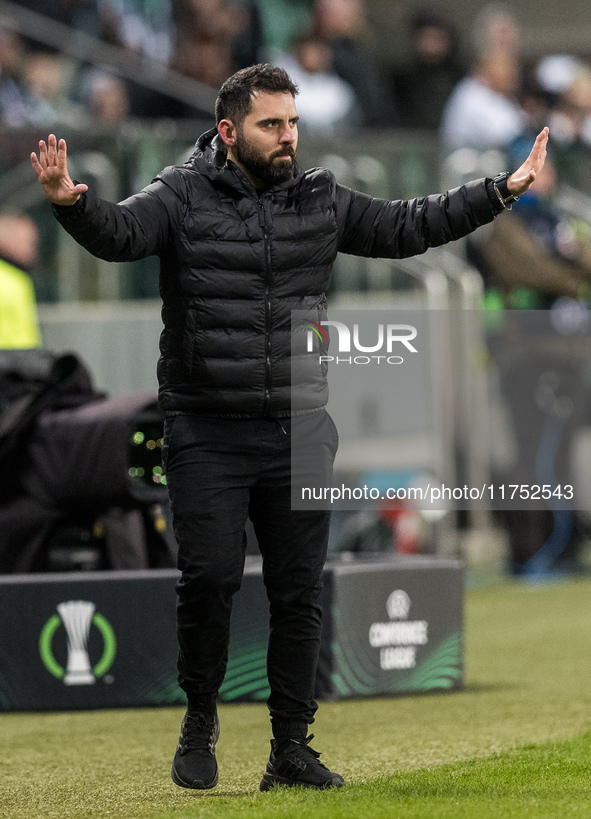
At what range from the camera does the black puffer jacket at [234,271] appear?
150 inches

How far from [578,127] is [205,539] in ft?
32.8

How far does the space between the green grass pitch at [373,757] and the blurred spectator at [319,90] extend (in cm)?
703

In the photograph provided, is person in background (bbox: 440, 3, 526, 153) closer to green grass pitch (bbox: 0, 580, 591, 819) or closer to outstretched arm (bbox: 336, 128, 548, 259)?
green grass pitch (bbox: 0, 580, 591, 819)

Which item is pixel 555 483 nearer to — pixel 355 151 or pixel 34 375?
pixel 355 151

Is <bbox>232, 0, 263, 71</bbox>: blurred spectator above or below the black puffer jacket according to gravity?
above

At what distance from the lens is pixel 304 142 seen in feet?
35.0

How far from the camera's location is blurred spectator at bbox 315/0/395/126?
1349 centimetres

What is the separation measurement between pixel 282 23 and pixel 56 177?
11006mm

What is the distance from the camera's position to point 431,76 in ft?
46.1

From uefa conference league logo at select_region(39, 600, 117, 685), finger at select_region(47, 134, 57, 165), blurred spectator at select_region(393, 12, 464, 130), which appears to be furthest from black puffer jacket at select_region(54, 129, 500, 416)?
blurred spectator at select_region(393, 12, 464, 130)

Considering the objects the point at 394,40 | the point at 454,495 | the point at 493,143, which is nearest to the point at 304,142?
the point at 493,143

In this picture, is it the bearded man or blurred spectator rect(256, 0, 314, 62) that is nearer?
the bearded man

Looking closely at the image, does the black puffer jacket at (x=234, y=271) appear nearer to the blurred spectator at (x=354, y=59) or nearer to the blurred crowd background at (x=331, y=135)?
the blurred crowd background at (x=331, y=135)

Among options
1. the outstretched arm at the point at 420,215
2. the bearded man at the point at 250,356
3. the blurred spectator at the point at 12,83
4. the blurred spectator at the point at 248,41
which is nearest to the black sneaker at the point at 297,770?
the bearded man at the point at 250,356
